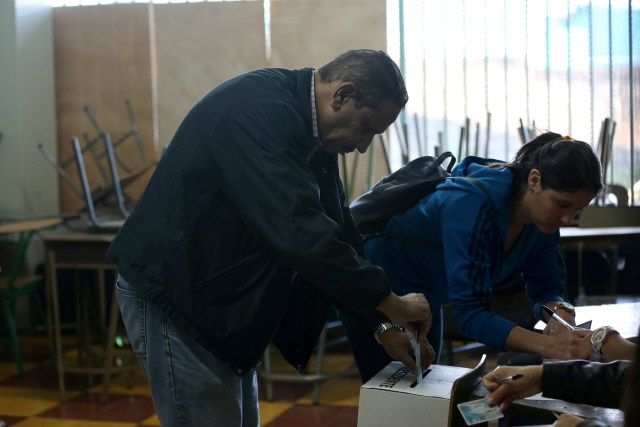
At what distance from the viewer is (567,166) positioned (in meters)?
1.99

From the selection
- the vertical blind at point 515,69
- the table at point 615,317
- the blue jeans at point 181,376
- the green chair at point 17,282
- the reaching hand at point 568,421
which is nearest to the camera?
the reaching hand at point 568,421

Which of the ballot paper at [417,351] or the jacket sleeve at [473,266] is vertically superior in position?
the jacket sleeve at [473,266]

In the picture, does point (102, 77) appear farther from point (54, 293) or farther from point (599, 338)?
point (599, 338)

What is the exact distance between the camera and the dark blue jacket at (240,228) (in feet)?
4.95

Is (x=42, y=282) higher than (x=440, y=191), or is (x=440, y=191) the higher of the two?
(x=440, y=191)

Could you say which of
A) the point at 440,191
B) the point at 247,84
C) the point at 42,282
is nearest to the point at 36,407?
the point at 42,282

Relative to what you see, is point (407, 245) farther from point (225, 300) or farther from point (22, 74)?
point (22, 74)

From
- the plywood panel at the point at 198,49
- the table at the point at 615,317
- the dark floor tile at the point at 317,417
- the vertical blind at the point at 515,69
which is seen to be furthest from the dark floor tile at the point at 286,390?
the table at the point at 615,317

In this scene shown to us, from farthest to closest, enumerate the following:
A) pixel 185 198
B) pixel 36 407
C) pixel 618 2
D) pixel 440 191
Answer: pixel 618 2 → pixel 36 407 → pixel 440 191 → pixel 185 198

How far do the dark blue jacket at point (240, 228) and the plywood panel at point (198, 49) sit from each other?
393 cm

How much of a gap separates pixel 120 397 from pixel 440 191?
2.62 m

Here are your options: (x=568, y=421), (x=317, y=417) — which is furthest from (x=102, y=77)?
(x=568, y=421)

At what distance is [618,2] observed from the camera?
17.3 feet

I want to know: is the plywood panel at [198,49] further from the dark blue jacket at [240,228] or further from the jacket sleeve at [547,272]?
the dark blue jacket at [240,228]
